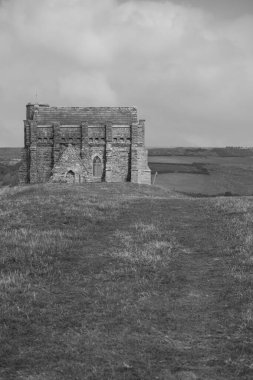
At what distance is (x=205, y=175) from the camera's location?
2938 inches

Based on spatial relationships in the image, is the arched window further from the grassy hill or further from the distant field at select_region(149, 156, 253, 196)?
the grassy hill

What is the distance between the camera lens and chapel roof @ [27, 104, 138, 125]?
5375cm

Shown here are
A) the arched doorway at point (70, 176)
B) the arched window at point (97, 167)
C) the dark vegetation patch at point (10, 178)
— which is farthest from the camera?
the dark vegetation patch at point (10, 178)

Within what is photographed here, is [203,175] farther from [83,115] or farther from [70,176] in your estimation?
[70,176]

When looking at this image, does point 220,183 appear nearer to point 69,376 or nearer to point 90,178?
point 90,178

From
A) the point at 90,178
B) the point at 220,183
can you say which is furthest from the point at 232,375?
the point at 220,183

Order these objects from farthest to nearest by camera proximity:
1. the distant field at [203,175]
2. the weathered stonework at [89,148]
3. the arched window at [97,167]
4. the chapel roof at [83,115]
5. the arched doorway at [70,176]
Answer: the distant field at [203,175], the chapel roof at [83,115], the arched window at [97,167], the weathered stonework at [89,148], the arched doorway at [70,176]

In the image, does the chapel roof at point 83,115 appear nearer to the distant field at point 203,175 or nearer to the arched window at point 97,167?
the arched window at point 97,167

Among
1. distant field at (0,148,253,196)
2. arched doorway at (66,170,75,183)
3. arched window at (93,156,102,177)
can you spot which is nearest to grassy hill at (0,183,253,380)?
arched doorway at (66,170,75,183)

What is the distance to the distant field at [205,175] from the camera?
213ft

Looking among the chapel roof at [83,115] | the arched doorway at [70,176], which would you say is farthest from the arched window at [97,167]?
the chapel roof at [83,115]

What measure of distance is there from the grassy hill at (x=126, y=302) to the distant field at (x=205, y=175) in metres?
46.4

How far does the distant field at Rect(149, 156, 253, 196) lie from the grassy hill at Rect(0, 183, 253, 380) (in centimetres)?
4643

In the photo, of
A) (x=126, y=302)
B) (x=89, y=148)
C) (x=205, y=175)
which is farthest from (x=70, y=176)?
(x=126, y=302)
